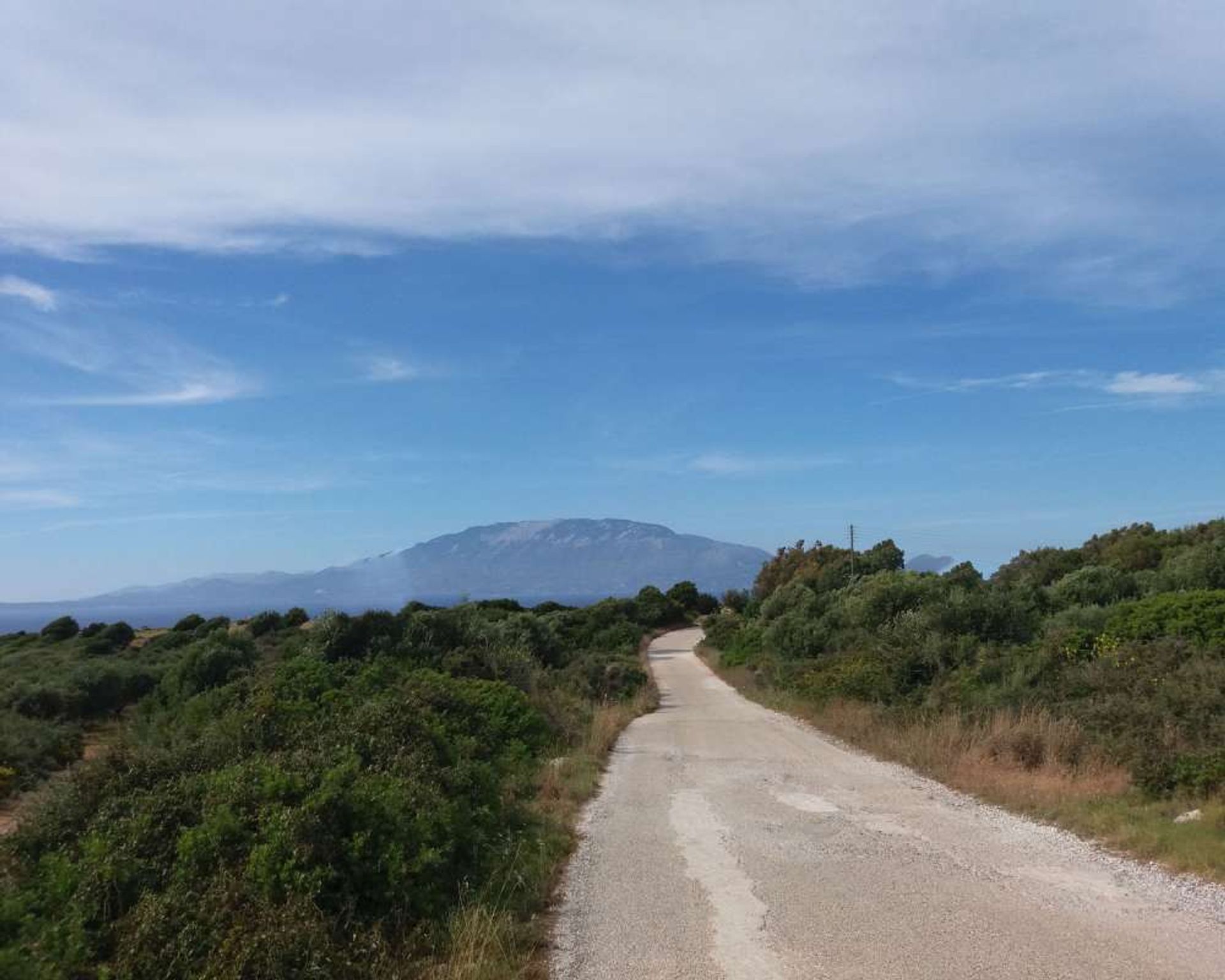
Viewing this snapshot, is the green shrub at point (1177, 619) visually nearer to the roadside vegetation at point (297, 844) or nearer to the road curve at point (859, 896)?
the road curve at point (859, 896)

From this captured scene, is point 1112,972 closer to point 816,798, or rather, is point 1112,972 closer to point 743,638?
point 816,798

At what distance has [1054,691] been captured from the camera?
658 inches

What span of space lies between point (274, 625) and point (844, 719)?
103 feet

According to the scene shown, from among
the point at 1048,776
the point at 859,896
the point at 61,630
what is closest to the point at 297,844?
the point at 859,896

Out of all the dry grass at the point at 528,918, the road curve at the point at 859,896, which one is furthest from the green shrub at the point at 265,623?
the road curve at the point at 859,896

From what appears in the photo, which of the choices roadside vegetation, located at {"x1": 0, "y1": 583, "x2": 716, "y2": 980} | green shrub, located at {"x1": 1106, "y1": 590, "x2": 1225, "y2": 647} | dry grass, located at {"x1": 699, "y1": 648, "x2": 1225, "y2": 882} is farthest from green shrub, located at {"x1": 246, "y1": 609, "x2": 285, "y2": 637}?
green shrub, located at {"x1": 1106, "y1": 590, "x2": 1225, "y2": 647}

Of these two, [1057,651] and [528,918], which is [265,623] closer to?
[1057,651]

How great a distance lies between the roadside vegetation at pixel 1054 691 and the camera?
1119cm

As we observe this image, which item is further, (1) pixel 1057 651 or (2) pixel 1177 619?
(1) pixel 1057 651

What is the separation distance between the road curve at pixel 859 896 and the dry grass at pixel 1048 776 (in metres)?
0.37

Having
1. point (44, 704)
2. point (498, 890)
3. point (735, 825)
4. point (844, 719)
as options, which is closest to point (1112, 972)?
point (498, 890)

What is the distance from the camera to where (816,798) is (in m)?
13.5

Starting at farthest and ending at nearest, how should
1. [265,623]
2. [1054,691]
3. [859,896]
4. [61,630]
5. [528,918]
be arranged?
[61,630] < [265,623] < [1054,691] < [859,896] < [528,918]

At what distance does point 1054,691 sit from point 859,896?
9929mm
